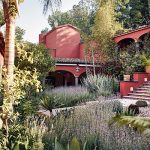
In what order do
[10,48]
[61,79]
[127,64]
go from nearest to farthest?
[10,48], [127,64], [61,79]

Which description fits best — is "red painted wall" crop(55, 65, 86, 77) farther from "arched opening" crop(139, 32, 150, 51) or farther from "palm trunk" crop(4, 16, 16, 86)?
"palm trunk" crop(4, 16, 16, 86)

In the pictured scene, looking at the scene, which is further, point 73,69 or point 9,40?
point 73,69

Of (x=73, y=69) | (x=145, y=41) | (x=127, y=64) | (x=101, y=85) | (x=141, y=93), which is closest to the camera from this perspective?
(x=141, y=93)

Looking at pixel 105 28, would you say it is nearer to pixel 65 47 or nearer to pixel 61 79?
pixel 65 47

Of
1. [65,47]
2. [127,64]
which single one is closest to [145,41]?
[127,64]

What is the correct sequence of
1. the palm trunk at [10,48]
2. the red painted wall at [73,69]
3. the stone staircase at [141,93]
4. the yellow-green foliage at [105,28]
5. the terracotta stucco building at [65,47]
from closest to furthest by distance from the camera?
the palm trunk at [10,48] < the stone staircase at [141,93] < the yellow-green foliage at [105,28] < the red painted wall at [73,69] < the terracotta stucco building at [65,47]

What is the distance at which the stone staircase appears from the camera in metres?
17.3

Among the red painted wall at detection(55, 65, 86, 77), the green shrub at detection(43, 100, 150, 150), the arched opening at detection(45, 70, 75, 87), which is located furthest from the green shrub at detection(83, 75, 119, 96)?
the green shrub at detection(43, 100, 150, 150)

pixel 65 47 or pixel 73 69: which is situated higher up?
pixel 65 47

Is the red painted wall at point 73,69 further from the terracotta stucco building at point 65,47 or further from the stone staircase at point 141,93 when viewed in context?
the stone staircase at point 141,93

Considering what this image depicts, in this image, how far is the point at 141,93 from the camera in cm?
1812

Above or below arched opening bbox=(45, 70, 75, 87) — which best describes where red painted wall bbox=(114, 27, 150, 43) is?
above

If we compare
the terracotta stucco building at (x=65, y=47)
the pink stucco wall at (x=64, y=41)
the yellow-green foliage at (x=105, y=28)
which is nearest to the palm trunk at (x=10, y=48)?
the yellow-green foliage at (x=105, y=28)

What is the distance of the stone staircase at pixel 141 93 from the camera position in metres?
17.3
